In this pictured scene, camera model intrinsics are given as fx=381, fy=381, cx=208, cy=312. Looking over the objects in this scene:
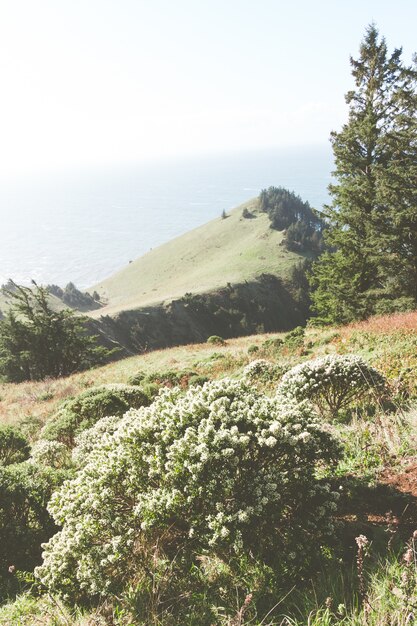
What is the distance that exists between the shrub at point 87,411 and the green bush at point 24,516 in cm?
380

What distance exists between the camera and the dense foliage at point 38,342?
98.1 ft

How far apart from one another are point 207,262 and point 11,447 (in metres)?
132

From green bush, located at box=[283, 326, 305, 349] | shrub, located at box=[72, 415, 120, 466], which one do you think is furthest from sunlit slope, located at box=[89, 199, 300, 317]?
shrub, located at box=[72, 415, 120, 466]

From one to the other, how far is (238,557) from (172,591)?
0.82m

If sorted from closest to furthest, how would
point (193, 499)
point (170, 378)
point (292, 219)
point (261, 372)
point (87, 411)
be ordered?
point (193, 499), point (87, 411), point (261, 372), point (170, 378), point (292, 219)

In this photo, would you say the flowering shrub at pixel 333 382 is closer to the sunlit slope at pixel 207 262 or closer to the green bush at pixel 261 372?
the green bush at pixel 261 372

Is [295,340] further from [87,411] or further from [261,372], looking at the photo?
[87,411]

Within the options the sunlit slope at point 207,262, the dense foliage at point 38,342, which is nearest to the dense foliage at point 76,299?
the sunlit slope at point 207,262

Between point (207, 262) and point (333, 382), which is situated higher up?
point (333, 382)

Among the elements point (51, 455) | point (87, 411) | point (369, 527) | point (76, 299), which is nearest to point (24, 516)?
point (51, 455)

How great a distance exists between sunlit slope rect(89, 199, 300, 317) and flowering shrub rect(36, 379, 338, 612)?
94367 mm

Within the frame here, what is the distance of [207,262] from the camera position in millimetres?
141000

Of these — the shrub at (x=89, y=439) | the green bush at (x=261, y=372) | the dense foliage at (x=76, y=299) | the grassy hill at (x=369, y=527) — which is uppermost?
the grassy hill at (x=369, y=527)

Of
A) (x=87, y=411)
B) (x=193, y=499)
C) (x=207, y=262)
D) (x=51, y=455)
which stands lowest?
(x=207, y=262)
